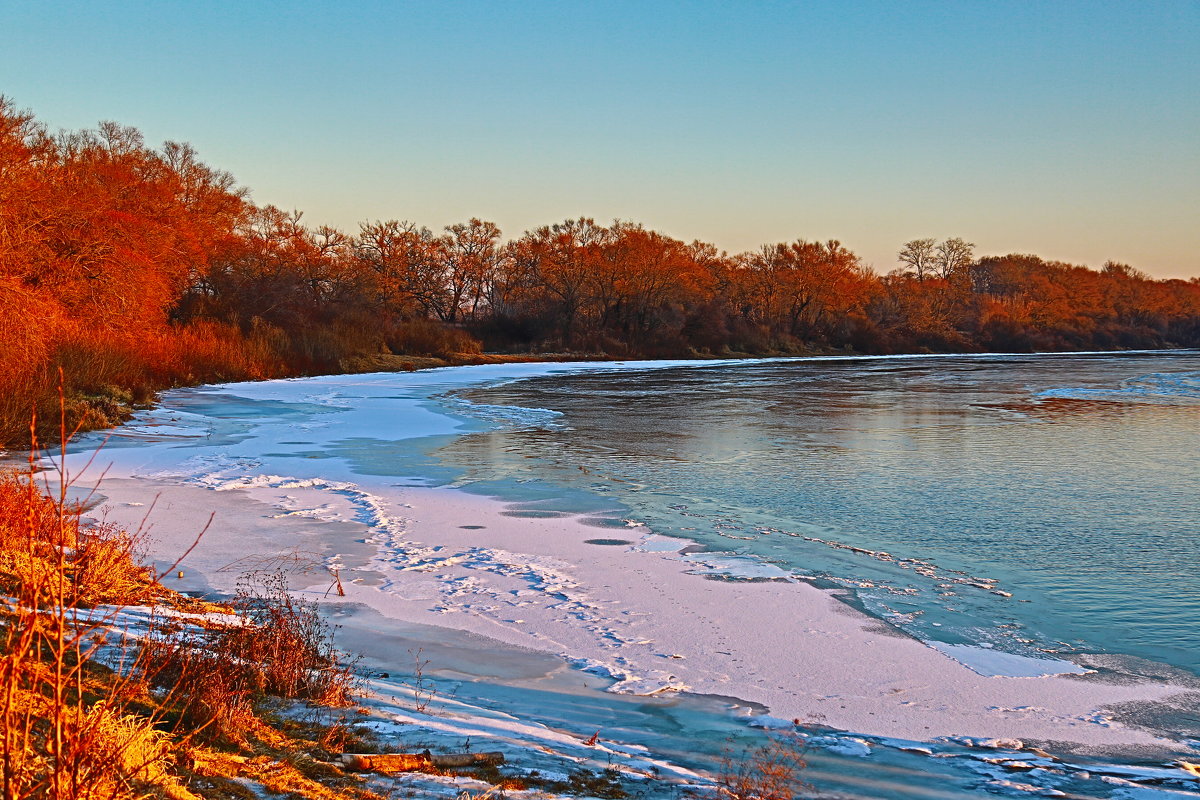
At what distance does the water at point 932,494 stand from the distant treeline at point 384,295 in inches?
313

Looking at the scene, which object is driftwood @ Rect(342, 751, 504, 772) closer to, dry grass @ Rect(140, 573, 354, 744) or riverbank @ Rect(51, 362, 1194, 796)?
riverbank @ Rect(51, 362, 1194, 796)

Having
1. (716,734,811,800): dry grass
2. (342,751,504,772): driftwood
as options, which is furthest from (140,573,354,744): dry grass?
(716,734,811,800): dry grass

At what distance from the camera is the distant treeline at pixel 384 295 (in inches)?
797

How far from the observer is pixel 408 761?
3.87m

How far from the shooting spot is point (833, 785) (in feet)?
13.7

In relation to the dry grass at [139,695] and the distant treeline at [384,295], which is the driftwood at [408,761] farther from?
the distant treeline at [384,295]

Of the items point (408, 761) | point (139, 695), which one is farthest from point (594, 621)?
point (139, 695)

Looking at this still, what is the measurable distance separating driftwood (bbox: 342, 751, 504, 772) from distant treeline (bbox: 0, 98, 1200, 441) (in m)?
8.84

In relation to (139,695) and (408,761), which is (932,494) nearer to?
(408,761)

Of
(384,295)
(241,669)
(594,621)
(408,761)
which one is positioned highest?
(384,295)

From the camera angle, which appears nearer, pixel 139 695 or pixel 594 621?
pixel 139 695

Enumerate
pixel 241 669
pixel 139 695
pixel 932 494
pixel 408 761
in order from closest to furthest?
pixel 408 761 → pixel 139 695 → pixel 241 669 → pixel 932 494

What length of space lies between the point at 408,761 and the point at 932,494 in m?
9.86

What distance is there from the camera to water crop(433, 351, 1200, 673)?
7.19 meters
